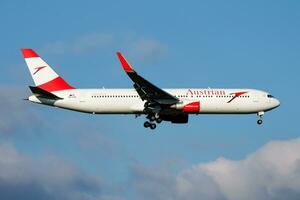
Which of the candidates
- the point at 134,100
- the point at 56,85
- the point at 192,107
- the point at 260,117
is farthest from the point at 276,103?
the point at 56,85

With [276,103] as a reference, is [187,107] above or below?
below

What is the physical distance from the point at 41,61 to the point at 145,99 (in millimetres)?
13913

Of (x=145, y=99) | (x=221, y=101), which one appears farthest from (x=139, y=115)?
(x=221, y=101)

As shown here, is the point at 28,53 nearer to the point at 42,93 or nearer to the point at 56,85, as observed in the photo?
the point at 56,85

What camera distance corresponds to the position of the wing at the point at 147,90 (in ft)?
280

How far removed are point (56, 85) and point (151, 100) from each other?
10821 mm

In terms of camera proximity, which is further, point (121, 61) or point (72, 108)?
point (72, 108)

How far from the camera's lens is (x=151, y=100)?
90.2m

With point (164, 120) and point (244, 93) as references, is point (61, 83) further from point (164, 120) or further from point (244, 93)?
point (244, 93)

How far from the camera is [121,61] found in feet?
280

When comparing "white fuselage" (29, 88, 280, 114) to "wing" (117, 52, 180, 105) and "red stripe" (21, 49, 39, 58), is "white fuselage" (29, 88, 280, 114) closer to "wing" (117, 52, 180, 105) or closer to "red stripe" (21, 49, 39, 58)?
"wing" (117, 52, 180, 105)

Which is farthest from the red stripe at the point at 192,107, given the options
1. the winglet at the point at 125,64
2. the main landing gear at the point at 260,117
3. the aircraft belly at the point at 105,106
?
the winglet at the point at 125,64

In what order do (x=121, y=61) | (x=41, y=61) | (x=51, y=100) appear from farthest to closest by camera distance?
(x=41, y=61), (x=51, y=100), (x=121, y=61)

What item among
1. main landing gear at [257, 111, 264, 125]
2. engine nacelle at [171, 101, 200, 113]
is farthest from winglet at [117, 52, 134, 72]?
main landing gear at [257, 111, 264, 125]
